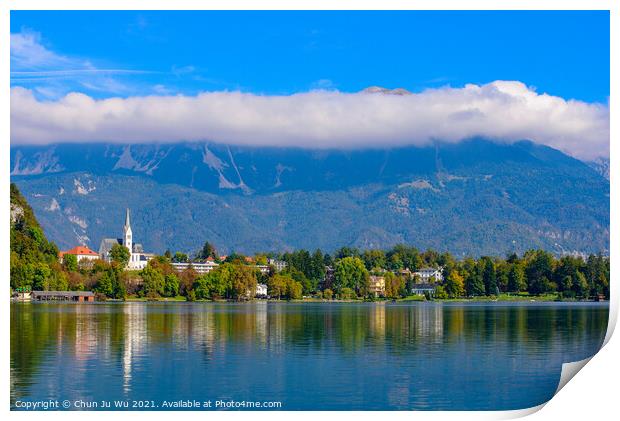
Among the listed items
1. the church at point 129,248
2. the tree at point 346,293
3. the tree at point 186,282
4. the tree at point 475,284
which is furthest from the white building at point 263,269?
the church at point 129,248

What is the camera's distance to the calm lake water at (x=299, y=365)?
16.5 m

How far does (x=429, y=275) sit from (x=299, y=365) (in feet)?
302

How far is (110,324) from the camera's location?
32688mm

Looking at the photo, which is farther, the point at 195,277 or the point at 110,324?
the point at 195,277

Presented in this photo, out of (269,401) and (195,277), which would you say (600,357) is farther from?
(195,277)

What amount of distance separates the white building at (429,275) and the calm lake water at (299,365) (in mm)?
74329

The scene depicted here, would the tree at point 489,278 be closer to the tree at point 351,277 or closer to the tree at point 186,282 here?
the tree at point 351,277

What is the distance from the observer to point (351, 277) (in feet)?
301

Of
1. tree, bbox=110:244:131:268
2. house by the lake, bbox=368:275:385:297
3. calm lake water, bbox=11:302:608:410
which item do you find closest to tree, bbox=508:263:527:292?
house by the lake, bbox=368:275:385:297

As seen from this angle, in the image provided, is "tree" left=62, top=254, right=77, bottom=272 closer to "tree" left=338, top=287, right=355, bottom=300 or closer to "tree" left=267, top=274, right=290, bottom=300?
"tree" left=267, top=274, right=290, bottom=300

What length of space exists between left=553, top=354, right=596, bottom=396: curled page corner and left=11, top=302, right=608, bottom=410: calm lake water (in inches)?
7.7

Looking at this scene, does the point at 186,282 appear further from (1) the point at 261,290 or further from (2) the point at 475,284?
(2) the point at 475,284

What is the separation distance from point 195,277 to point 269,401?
6219 centimetres
